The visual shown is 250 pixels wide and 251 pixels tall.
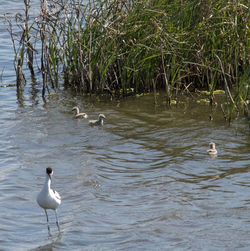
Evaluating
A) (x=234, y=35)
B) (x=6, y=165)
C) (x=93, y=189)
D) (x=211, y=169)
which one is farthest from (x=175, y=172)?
(x=234, y=35)

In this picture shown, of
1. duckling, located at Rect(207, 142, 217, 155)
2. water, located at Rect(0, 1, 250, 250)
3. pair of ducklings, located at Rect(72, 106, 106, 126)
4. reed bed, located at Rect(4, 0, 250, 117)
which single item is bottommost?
water, located at Rect(0, 1, 250, 250)

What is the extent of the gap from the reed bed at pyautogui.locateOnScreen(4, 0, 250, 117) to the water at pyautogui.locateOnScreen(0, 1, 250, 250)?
2.15 ft

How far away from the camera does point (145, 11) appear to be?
10.9 metres

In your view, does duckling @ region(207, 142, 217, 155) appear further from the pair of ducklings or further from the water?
the pair of ducklings

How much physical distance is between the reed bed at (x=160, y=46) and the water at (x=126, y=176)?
2.15 ft

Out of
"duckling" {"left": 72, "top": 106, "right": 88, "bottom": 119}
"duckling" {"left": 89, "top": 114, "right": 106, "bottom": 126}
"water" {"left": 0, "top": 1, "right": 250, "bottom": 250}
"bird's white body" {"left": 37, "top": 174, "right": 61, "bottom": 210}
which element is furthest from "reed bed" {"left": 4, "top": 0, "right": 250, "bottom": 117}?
"bird's white body" {"left": 37, "top": 174, "right": 61, "bottom": 210}

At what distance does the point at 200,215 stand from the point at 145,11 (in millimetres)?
5406

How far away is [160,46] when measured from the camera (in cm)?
1038

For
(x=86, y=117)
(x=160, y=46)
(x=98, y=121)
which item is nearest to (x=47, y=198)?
(x=98, y=121)

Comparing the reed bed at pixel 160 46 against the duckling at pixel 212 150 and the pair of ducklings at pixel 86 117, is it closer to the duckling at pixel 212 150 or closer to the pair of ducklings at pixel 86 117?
the pair of ducklings at pixel 86 117

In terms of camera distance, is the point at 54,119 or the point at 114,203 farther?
the point at 54,119

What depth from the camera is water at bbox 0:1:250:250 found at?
21.0 feet

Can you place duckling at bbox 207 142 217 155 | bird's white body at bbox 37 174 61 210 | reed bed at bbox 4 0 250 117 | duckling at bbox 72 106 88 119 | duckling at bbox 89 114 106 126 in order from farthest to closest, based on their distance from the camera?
duckling at bbox 72 106 88 119 → duckling at bbox 89 114 106 126 → reed bed at bbox 4 0 250 117 → duckling at bbox 207 142 217 155 → bird's white body at bbox 37 174 61 210

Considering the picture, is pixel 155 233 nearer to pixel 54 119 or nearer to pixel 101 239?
pixel 101 239
